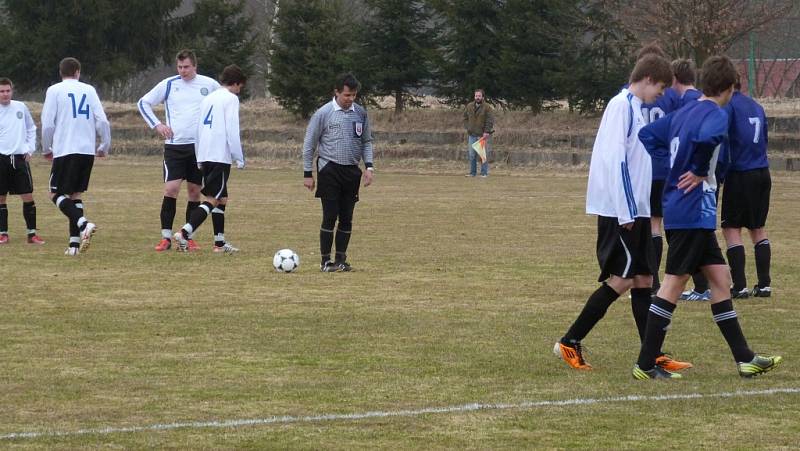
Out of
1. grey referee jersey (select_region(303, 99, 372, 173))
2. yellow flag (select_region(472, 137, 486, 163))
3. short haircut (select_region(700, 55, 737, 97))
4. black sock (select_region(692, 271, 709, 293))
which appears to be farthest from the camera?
yellow flag (select_region(472, 137, 486, 163))

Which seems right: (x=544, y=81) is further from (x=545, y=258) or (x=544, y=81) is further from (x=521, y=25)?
(x=545, y=258)

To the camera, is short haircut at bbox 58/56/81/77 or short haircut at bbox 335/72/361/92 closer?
short haircut at bbox 335/72/361/92

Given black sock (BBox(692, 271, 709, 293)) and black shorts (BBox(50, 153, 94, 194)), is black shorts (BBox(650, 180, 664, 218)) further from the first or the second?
black shorts (BBox(50, 153, 94, 194))

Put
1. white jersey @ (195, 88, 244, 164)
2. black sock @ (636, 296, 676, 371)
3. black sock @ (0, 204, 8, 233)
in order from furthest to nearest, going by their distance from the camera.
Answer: black sock @ (0, 204, 8, 233), white jersey @ (195, 88, 244, 164), black sock @ (636, 296, 676, 371)

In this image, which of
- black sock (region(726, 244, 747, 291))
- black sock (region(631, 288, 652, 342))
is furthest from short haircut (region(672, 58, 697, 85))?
black sock (region(631, 288, 652, 342))

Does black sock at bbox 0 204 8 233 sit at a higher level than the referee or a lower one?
lower

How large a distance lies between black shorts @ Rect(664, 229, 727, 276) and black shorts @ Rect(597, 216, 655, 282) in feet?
0.99

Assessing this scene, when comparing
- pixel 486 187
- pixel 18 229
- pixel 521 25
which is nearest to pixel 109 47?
pixel 521 25

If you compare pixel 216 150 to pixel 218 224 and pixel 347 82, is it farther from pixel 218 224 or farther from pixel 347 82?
pixel 347 82

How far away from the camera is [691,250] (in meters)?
7.39

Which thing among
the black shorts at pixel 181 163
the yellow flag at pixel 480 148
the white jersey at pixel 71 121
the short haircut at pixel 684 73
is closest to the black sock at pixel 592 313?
the short haircut at pixel 684 73

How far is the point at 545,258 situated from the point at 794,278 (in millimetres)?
2687

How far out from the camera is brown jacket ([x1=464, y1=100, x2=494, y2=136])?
111 feet

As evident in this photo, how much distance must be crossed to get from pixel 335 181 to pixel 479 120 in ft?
71.3
